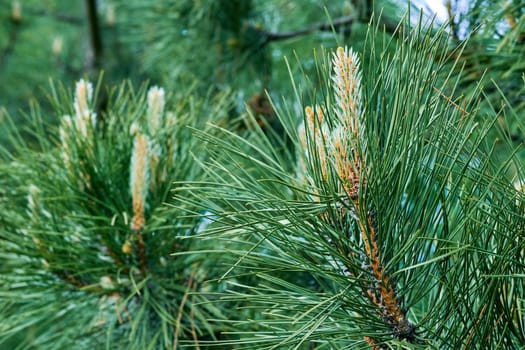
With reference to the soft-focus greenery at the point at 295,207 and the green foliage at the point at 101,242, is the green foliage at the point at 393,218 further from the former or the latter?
the green foliage at the point at 101,242

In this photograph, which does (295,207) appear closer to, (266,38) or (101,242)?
(101,242)

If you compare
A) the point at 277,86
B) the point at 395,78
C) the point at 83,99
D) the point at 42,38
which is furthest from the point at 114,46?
the point at 395,78

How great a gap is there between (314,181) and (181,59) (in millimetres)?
917

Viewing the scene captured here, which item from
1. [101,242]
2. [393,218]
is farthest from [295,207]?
[101,242]

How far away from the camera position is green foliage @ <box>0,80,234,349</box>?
62cm

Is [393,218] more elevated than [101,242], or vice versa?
[393,218]

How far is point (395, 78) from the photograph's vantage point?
44cm

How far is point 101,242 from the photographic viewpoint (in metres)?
0.64

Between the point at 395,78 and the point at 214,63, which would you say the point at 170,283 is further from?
the point at 214,63

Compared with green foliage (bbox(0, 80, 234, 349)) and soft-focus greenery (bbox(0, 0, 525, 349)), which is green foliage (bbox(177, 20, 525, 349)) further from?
green foliage (bbox(0, 80, 234, 349))

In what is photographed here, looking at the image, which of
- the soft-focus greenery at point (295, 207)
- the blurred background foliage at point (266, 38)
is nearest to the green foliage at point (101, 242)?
the soft-focus greenery at point (295, 207)

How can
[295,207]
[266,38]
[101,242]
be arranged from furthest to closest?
[266,38], [101,242], [295,207]

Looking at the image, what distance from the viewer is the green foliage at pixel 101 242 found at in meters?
0.62

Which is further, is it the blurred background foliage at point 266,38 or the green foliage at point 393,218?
the blurred background foliage at point 266,38
